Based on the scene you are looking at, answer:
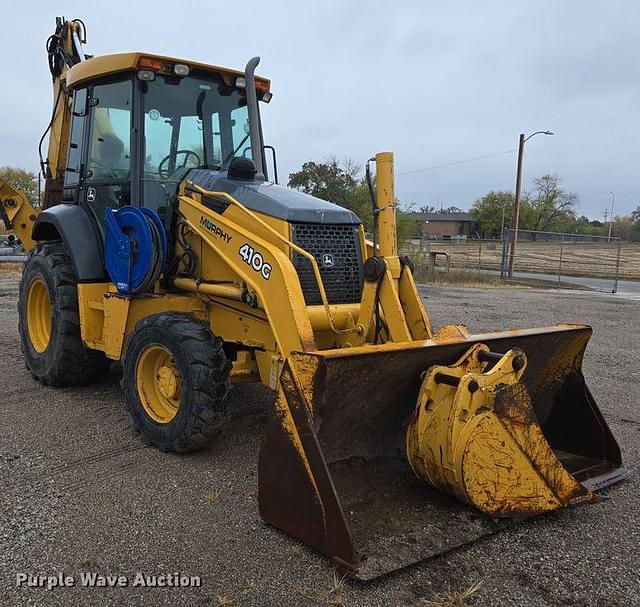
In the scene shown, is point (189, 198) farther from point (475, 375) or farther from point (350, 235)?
point (475, 375)

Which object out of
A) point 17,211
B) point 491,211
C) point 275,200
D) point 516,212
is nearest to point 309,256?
point 275,200

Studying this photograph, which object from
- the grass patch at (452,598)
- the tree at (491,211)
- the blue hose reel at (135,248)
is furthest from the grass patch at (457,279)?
the tree at (491,211)

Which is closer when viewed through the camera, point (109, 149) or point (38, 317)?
point (109, 149)

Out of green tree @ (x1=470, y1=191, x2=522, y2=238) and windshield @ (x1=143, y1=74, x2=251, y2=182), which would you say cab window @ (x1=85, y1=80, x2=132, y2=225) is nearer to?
windshield @ (x1=143, y1=74, x2=251, y2=182)

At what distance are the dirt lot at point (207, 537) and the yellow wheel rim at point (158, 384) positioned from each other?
296 mm

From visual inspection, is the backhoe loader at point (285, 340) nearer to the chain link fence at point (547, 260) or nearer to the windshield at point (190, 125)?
the windshield at point (190, 125)

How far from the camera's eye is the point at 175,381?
14.4 feet

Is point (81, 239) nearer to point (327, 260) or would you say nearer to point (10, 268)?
point (327, 260)

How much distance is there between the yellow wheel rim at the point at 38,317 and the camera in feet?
20.6

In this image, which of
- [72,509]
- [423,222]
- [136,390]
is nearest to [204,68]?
[136,390]

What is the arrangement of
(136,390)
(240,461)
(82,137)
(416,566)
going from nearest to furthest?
(416,566)
(240,461)
(136,390)
(82,137)

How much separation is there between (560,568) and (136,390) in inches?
118

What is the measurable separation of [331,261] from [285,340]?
1041mm

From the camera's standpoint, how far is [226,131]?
5605 mm
